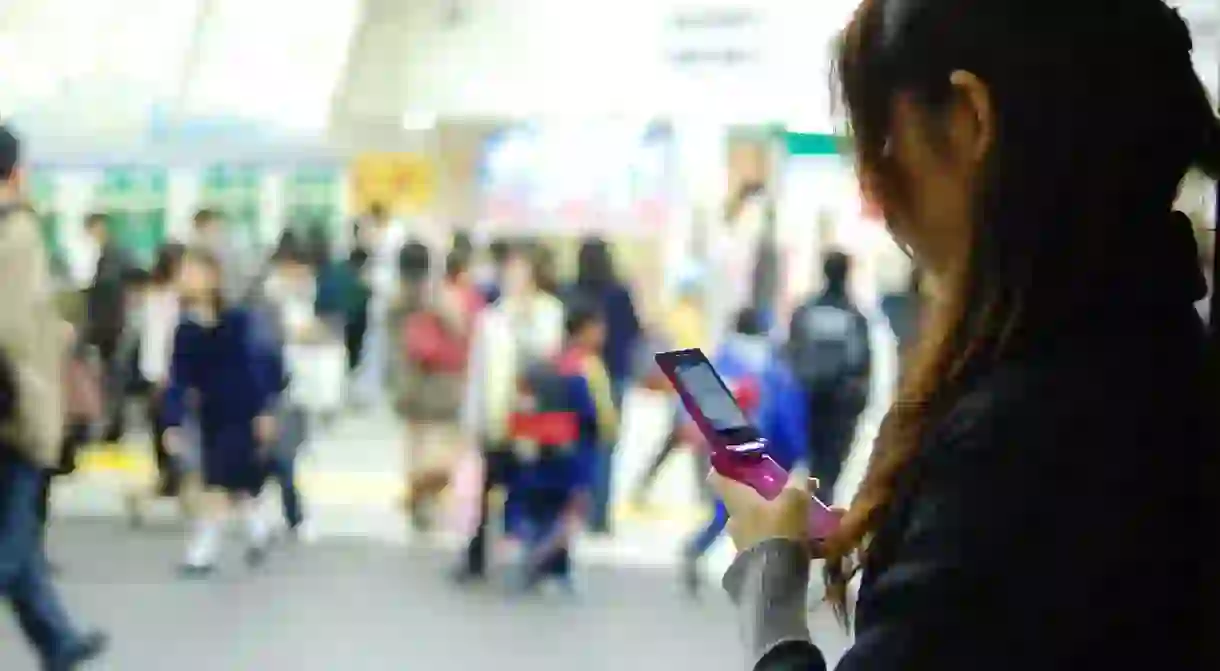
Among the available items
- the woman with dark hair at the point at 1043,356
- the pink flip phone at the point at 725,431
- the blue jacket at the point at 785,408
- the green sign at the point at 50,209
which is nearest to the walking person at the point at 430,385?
the blue jacket at the point at 785,408

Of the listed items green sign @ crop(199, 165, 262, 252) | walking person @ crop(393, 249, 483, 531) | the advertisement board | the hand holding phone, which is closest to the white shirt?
green sign @ crop(199, 165, 262, 252)

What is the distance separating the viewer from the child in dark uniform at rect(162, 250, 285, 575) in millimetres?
3266

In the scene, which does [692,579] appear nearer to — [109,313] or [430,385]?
[430,385]

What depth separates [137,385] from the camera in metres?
3.12

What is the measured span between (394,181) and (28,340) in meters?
0.77

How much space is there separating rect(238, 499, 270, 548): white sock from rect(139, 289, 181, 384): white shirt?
351 millimetres

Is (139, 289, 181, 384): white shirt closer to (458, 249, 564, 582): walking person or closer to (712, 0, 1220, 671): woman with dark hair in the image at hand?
(458, 249, 564, 582): walking person

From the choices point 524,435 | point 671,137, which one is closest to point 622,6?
point 671,137

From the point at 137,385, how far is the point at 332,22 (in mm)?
913

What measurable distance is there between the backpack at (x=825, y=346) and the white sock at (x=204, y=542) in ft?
4.56

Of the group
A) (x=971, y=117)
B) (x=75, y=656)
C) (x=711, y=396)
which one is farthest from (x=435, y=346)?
(x=971, y=117)

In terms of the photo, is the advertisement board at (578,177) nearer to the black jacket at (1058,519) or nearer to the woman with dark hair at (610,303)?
the woman with dark hair at (610,303)

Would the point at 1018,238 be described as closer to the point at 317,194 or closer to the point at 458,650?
the point at 317,194

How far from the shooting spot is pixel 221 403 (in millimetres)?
3332
